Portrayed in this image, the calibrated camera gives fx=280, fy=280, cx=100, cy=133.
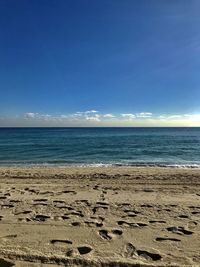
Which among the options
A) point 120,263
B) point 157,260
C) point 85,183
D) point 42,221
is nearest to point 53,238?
point 42,221

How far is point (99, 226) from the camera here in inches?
231

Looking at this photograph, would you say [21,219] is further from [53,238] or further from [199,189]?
[199,189]

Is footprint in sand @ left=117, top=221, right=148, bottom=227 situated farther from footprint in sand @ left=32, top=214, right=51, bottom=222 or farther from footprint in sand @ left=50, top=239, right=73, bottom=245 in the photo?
footprint in sand @ left=32, top=214, right=51, bottom=222

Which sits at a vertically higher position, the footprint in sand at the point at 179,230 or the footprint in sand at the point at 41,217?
the footprint in sand at the point at 179,230

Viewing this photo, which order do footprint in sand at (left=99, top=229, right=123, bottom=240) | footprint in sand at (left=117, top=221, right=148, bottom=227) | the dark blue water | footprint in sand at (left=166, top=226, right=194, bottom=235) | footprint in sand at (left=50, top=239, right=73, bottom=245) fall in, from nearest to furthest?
footprint in sand at (left=50, top=239, right=73, bottom=245)
footprint in sand at (left=99, top=229, right=123, bottom=240)
footprint in sand at (left=166, top=226, right=194, bottom=235)
footprint in sand at (left=117, top=221, right=148, bottom=227)
the dark blue water

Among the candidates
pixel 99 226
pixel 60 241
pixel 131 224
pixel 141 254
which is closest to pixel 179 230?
pixel 131 224

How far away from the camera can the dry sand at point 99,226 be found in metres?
4.48

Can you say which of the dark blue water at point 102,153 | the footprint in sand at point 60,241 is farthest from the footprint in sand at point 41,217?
the dark blue water at point 102,153

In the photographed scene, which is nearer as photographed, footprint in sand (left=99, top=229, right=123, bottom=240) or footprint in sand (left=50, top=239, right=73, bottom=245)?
footprint in sand (left=50, top=239, right=73, bottom=245)

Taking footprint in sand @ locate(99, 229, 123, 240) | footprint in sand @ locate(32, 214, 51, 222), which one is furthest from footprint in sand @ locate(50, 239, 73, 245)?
footprint in sand @ locate(32, 214, 51, 222)

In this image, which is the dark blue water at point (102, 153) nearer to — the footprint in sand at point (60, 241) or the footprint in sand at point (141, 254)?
the footprint in sand at point (60, 241)

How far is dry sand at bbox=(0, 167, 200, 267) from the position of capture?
14.7 feet

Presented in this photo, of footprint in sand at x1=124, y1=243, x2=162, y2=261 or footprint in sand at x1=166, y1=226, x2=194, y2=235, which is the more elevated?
footprint in sand at x1=166, y1=226, x2=194, y2=235

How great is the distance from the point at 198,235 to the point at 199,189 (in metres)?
5.22
